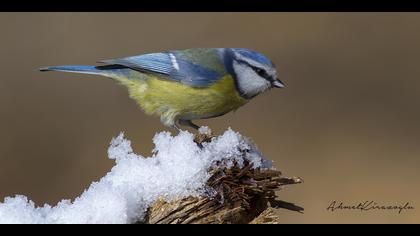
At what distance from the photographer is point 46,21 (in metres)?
3.43

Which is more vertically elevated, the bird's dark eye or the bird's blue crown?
the bird's blue crown

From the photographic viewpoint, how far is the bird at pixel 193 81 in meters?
1.93

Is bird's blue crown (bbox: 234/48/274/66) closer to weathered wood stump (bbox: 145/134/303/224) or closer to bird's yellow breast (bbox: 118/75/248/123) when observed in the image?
bird's yellow breast (bbox: 118/75/248/123)

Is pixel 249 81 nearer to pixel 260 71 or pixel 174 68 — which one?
pixel 260 71

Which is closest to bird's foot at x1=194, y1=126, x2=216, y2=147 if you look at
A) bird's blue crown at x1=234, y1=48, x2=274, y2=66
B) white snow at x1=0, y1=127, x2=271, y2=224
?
white snow at x1=0, y1=127, x2=271, y2=224

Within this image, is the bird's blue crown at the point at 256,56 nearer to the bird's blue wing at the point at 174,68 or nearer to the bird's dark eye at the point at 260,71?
the bird's dark eye at the point at 260,71

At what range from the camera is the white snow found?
1024 millimetres

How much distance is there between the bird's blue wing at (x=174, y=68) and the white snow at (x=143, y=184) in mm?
765

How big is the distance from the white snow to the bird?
71 cm

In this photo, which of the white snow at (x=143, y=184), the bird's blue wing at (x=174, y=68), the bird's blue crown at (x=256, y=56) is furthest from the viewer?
the bird's blue wing at (x=174, y=68)

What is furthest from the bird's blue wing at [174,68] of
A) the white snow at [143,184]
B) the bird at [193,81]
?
the white snow at [143,184]

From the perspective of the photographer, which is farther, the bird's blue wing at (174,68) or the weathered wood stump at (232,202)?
the bird's blue wing at (174,68)
